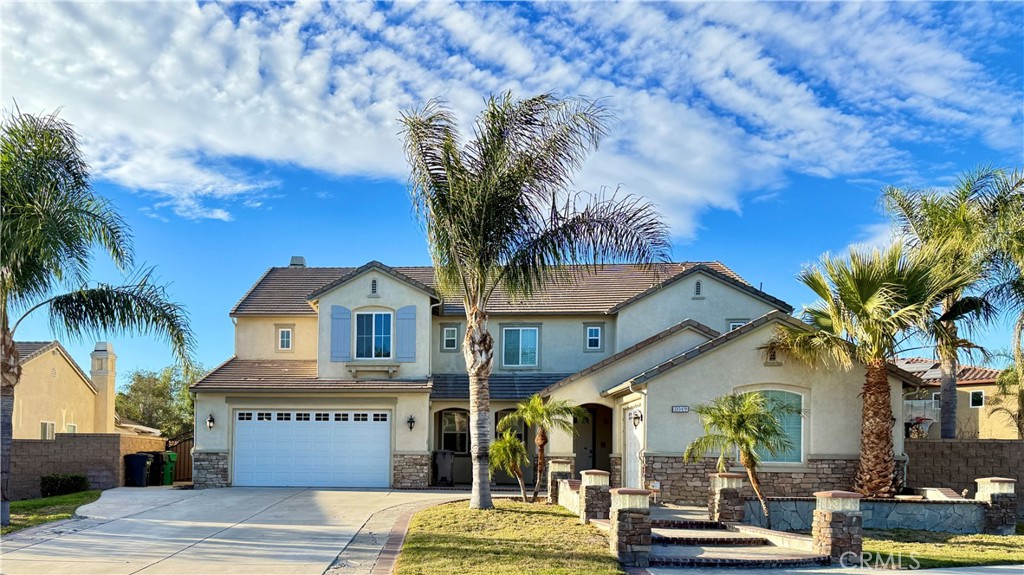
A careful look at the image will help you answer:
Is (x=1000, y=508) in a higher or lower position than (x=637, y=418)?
lower

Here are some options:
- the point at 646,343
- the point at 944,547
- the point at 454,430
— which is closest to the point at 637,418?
the point at 646,343

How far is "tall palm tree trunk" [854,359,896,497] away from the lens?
18.3m

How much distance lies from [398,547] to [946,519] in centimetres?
1077

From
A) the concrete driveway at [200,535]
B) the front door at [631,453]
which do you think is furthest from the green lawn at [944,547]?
the concrete driveway at [200,535]

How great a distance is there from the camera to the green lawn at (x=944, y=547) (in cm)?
1370

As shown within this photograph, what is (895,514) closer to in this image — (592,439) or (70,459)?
(592,439)

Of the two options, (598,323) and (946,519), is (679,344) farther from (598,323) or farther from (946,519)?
(946,519)

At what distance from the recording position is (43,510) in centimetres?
1766

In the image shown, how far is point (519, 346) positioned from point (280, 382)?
704 centimetres

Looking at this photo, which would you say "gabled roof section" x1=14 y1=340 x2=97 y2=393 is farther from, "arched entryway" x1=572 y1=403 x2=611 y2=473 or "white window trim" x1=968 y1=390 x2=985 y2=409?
"white window trim" x1=968 y1=390 x2=985 y2=409

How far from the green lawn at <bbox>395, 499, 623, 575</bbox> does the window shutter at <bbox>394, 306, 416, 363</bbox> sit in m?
8.44

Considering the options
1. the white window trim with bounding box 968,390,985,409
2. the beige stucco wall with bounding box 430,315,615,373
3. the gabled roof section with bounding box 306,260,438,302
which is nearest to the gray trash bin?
the beige stucco wall with bounding box 430,315,615,373

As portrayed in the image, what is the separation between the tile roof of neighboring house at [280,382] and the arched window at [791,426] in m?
9.19

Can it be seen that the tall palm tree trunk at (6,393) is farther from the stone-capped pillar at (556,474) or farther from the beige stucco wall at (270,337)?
the beige stucco wall at (270,337)
